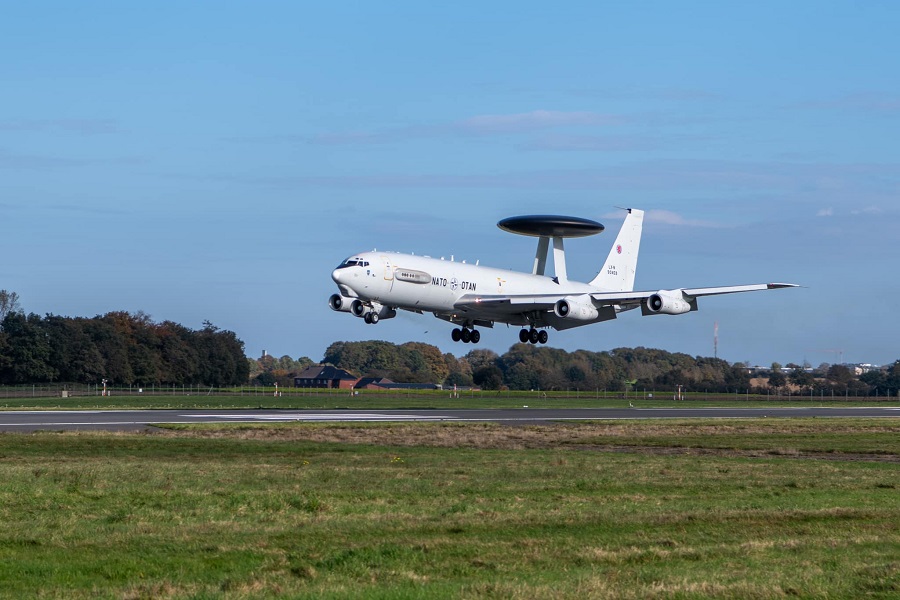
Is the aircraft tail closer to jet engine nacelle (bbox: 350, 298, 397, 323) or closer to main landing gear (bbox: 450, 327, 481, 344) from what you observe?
main landing gear (bbox: 450, 327, 481, 344)

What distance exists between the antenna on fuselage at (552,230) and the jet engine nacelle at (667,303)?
7793mm

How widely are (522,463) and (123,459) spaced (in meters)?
10.8

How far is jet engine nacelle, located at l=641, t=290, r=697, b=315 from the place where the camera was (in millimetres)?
67000

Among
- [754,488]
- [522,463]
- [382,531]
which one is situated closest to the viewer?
[382,531]

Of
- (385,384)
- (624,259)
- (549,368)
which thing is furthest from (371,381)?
(624,259)

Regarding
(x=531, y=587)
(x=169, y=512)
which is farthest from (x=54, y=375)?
(x=531, y=587)

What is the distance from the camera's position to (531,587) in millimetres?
12844

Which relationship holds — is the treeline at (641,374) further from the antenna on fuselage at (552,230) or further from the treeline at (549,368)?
the antenna on fuselage at (552,230)

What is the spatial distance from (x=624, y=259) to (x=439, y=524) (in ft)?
226

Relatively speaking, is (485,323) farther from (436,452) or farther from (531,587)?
(531,587)

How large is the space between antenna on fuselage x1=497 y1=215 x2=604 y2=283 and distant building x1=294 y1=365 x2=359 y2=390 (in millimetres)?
89615

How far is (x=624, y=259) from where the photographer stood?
85188 mm

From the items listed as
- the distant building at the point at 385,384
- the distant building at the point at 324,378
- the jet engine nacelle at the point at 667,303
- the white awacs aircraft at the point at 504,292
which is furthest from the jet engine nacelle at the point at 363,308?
the distant building at the point at 324,378

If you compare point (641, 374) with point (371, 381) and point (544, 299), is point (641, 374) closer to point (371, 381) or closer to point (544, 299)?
Result: point (371, 381)
